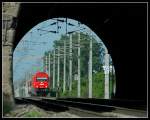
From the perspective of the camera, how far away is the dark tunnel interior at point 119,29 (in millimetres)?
31328

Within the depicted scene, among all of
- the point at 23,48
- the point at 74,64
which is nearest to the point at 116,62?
the point at 23,48

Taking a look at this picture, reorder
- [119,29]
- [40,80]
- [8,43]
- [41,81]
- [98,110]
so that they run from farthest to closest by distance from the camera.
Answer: [40,80] < [41,81] < [119,29] < [98,110] < [8,43]

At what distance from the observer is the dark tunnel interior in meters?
31.3

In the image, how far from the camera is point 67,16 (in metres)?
35.6

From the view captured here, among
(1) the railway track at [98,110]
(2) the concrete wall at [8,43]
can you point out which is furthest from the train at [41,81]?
(2) the concrete wall at [8,43]

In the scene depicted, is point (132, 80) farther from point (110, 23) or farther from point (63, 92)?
point (63, 92)

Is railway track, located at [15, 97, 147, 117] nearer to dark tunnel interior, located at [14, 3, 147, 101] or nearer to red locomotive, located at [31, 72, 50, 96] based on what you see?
dark tunnel interior, located at [14, 3, 147, 101]

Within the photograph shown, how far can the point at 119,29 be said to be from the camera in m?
34.8

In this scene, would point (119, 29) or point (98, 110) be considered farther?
point (119, 29)

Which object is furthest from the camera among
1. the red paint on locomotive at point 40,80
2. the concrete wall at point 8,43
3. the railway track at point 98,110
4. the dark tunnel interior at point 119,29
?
the red paint on locomotive at point 40,80

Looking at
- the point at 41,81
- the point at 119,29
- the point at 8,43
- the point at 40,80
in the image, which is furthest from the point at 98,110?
the point at 40,80

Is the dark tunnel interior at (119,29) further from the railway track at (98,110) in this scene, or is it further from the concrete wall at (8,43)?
the concrete wall at (8,43)


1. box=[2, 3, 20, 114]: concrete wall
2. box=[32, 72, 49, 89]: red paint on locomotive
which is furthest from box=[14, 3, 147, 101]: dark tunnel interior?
box=[32, 72, 49, 89]: red paint on locomotive

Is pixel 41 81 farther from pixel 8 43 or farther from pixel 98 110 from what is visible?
pixel 8 43
